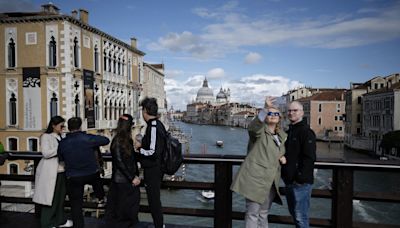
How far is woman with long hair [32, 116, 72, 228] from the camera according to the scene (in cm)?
333

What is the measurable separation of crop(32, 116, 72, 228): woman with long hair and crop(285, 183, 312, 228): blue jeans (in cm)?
228

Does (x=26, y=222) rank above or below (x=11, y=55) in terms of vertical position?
below

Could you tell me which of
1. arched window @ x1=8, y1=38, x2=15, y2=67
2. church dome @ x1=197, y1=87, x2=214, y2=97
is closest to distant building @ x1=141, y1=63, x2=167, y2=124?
arched window @ x1=8, y1=38, x2=15, y2=67

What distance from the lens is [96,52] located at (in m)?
19.2

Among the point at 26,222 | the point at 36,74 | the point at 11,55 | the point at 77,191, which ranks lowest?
the point at 26,222

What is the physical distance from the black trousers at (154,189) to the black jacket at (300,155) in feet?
3.87

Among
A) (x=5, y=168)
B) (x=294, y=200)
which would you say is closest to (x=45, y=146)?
(x=294, y=200)

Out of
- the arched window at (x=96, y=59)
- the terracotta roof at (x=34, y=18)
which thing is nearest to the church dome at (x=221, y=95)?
the arched window at (x=96, y=59)

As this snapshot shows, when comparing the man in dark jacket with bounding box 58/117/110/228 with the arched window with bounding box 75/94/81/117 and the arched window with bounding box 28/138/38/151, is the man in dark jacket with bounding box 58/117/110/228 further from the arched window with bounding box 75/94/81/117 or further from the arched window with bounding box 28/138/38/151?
the arched window with bounding box 28/138/38/151

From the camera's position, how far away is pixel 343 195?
312cm

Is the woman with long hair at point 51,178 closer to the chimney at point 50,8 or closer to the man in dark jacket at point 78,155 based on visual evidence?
the man in dark jacket at point 78,155

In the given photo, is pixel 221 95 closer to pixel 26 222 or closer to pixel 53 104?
pixel 53 104

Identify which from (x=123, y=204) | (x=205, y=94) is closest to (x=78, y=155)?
(x=123, y=204)

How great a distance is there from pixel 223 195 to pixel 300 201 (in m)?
0.84
